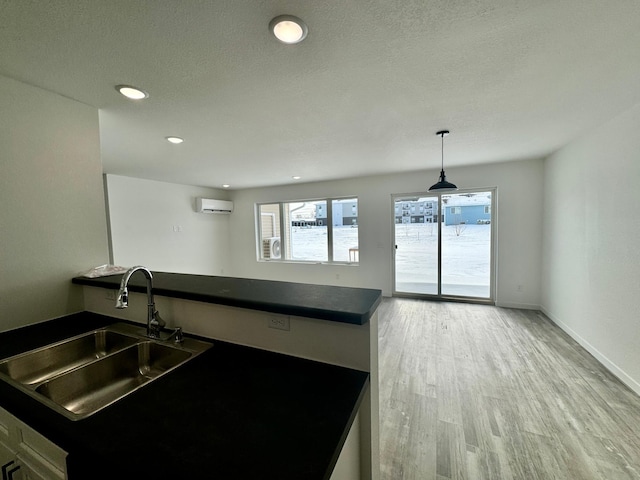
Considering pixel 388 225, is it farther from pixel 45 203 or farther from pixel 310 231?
pixel 45 203

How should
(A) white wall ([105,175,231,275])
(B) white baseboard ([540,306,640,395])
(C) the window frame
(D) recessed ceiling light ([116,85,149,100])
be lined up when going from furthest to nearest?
(C) the window frame, (A) white wall ([105,175,231,275]), (B) white baseboard ([540,306,640,395]), (D) recessed ceiling light ([116,85,149,100])

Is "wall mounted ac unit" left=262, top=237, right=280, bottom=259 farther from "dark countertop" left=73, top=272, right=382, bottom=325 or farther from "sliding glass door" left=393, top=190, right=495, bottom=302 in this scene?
"dark countertop" left=73, top=272, right=382, bottom=325

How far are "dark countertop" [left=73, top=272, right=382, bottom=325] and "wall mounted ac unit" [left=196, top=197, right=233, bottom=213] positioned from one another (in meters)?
4.46

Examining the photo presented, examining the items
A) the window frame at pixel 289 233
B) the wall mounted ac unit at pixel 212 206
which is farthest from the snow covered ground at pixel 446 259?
the wall mounted ac unit at pixel 212 206

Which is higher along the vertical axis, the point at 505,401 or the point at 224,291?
the point at 224,291

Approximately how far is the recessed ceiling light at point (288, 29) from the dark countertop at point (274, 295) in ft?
4.35

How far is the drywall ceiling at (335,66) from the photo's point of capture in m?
1.20

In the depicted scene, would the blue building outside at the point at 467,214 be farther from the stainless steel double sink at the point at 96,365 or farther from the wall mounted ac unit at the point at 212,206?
the wall mounted ac unit at the point at 212,206

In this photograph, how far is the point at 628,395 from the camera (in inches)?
83.1

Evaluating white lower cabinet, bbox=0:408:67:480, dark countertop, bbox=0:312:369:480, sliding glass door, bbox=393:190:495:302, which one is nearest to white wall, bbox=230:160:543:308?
sliding glass door, bbox=393:190:495:302

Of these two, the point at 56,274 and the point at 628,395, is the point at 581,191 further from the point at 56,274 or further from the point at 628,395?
the point at 56,274

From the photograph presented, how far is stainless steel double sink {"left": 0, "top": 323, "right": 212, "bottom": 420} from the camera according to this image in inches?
44.1

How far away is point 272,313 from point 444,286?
4.59 metres

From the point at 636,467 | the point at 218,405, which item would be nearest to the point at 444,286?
the point at 636,467
